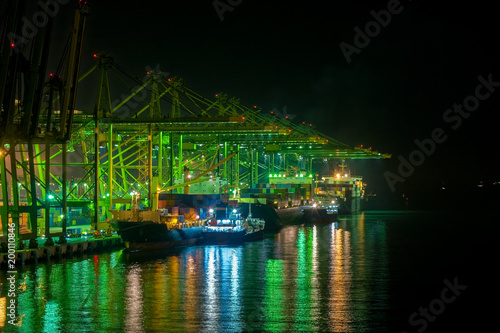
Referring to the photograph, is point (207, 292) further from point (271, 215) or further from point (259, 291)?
point (271, 215)

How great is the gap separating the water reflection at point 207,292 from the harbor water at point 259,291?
0.12 feet

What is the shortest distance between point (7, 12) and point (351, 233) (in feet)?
94.7

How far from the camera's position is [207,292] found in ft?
64.1

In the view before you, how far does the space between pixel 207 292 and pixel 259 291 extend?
67.5 inches

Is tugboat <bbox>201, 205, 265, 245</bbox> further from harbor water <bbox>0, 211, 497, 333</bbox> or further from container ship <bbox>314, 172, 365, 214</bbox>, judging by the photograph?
container ship <bbox>314, 172, 365, 214</bbox>

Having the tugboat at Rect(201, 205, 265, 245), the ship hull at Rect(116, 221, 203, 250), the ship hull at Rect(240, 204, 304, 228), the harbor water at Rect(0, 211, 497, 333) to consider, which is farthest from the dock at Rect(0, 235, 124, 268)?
the ship hull at Rect(240, 204, 304, 228)

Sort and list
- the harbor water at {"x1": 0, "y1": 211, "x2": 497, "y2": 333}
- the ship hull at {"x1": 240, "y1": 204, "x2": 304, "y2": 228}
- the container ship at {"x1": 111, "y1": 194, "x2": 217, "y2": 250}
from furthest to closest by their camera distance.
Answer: the ship hull at {"x1": 240, "y1": 204, "x2": 304, "y2": 228}, the container ship at {"x1": 111, "y1": 194, "x2": 217, "y2": 250}, the harbor water at {"x1": 0, "y1": 211, "x2": 497, "y2": 333}

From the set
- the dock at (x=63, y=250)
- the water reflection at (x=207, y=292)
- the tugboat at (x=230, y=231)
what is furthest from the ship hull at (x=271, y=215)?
the water reflection at (x=207, y=292)

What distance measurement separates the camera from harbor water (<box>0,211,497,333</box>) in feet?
50.9

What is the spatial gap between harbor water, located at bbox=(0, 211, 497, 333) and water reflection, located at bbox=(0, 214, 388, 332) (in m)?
0.04

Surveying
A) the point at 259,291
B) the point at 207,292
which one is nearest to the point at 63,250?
the point at 207,292

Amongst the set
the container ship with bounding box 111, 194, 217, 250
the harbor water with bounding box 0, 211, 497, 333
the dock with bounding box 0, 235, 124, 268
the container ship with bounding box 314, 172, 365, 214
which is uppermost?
the container ship with bounding box 314, 172, 365, 214

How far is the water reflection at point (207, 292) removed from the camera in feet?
50.4

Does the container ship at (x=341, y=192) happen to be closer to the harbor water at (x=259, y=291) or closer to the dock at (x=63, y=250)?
the dock at (x=63, y=250)
